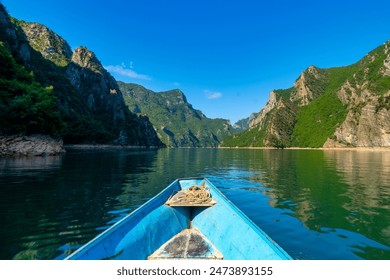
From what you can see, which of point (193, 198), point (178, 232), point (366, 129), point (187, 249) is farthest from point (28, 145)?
point (366, 129)

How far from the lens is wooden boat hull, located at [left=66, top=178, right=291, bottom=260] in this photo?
619 cm

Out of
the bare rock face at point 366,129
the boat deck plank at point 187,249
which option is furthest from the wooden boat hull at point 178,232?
the bare rock face at point 366,129

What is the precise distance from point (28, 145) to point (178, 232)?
53.8 m

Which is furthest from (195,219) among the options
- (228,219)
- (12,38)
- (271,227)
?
(12,38)

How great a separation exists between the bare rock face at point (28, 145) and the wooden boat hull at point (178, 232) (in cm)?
4915

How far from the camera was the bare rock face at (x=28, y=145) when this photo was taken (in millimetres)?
46750

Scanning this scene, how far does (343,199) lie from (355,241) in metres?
8.38

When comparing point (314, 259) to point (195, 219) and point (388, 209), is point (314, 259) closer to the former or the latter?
point (195, 219)

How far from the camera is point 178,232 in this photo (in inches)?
391

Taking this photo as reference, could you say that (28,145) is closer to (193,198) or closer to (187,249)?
(193,198)

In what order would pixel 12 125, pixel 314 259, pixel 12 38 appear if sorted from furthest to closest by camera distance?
pixel 12 38 → pixel 12 125 → pixel 314 259

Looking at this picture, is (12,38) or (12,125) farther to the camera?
(12,38)
